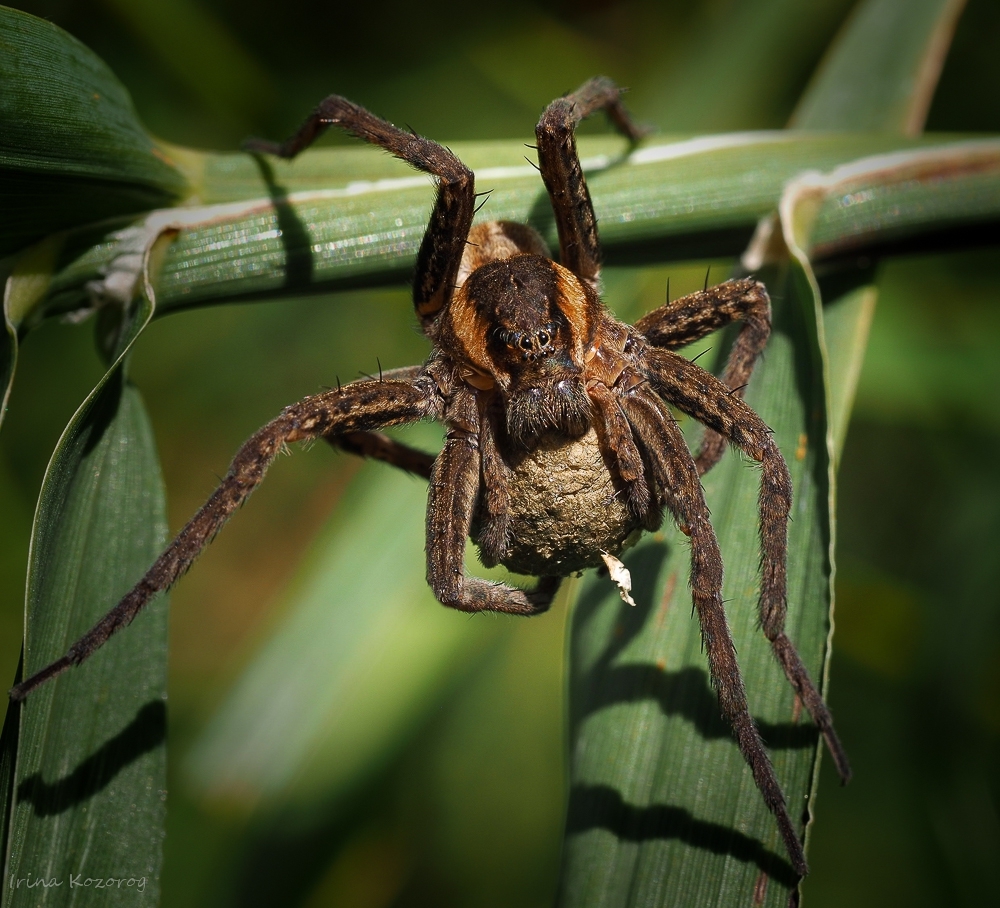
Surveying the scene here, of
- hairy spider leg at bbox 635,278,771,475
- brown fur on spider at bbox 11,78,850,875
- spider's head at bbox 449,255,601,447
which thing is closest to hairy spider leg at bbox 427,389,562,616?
brown fur on spider at bbox 11,78,850,875

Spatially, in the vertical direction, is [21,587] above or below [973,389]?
below

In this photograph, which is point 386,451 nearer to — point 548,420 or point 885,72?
point 548,420

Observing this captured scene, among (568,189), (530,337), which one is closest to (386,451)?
(530,337)

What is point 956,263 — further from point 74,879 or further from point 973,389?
point 74,879

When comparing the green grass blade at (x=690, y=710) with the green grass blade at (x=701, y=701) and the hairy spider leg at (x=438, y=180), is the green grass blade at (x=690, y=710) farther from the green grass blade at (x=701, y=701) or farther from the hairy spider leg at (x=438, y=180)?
the hairy spider leg at (x=438, y=180)

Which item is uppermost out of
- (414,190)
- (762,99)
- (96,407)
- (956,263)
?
(762,99)

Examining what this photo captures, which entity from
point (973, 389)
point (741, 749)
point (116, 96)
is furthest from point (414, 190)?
point (973, 389)
